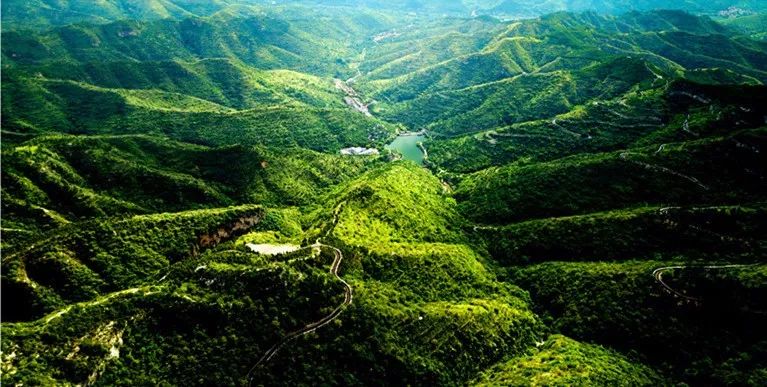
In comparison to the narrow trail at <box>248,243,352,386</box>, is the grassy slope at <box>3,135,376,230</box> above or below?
below

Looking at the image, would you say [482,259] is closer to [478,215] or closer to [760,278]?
[478,215]

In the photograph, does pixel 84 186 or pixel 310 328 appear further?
pixel 84 186

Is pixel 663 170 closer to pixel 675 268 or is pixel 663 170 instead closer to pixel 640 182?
pixel 640 182

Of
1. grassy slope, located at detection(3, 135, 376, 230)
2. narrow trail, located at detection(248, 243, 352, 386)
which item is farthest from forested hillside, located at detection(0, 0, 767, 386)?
grassy slope, located at detection(3, 135, 376, 230)

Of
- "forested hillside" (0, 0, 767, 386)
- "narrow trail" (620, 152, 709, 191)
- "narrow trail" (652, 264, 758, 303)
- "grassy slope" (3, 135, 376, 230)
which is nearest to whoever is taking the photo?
"forested hillside" (0, 0, 767, 386)

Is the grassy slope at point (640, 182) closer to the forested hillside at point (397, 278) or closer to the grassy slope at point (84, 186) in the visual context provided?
the forested hillside at point (397, 278)

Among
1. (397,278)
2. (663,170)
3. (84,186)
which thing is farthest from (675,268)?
(84,186)

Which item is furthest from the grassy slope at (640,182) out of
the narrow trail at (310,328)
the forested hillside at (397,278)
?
the narrow trail at (310,328)

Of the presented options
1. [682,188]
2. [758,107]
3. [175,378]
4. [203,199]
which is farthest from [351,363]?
[758,107]

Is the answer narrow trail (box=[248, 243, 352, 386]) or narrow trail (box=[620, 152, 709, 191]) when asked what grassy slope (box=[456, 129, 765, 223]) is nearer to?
narrow trail (box=[620, 152, 709, 191])

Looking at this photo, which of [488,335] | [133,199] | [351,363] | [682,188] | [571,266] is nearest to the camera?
[351,363]

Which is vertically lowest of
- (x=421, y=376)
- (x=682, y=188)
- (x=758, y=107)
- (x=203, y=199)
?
(x=203, y=199)
